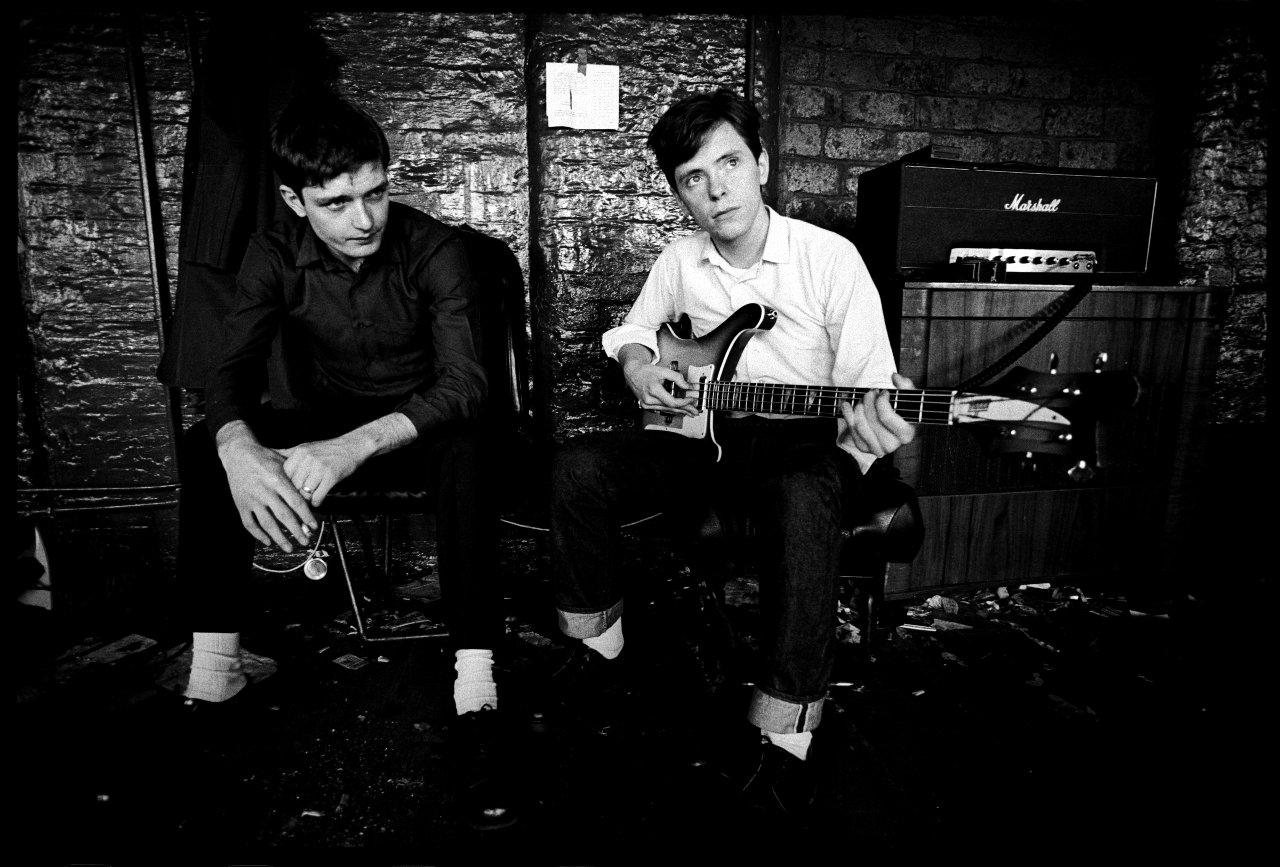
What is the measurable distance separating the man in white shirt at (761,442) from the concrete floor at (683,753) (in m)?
0.24

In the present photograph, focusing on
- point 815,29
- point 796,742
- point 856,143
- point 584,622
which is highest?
point 815,29

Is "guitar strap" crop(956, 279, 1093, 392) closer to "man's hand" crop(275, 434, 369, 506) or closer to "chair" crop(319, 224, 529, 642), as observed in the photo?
"chair" crop(319, 224, 529, 642)

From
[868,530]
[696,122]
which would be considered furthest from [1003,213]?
[868,530]

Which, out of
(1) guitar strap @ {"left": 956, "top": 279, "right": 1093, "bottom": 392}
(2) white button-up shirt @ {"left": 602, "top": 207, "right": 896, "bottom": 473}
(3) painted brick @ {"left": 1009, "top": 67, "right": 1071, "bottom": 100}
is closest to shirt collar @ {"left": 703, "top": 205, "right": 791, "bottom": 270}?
(2) white button-up shirt @ {"left": 602, "top": 207, "right": 896, "bottom": 473}

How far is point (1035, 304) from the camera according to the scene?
2.32 meters

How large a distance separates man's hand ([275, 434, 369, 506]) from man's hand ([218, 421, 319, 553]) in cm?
3

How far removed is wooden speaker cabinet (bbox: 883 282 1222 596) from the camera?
2283 millimetres

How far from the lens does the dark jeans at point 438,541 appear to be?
5.82ft

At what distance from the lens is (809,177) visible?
2859mm

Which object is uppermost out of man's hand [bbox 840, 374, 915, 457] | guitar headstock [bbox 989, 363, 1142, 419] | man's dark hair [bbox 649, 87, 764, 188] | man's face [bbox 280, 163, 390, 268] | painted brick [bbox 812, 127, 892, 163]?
painted brick [bbox 812, 127, 892, 163]

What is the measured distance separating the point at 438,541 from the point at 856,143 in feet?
7.96

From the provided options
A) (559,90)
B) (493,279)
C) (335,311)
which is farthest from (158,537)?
(559,90)

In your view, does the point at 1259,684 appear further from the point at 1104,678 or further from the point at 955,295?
the point at 955,295

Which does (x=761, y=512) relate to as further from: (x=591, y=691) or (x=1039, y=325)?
(x=1039, y=325)
